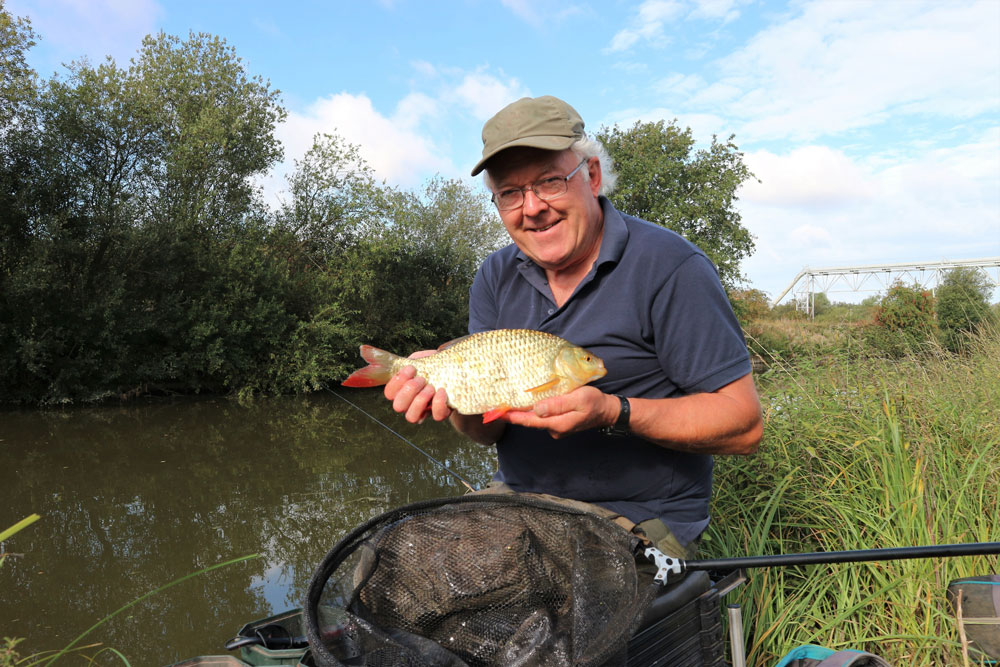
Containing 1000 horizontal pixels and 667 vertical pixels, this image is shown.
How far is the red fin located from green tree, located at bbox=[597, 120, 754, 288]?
991 inches

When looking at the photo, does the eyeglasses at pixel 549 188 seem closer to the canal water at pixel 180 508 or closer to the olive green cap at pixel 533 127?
the olive green cap at pixel 533 127

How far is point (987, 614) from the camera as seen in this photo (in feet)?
6.20

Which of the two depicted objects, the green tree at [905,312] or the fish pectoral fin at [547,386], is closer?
the fish pectoral fin at [547,386]

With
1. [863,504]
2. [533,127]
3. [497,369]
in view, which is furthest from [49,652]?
[863,504]

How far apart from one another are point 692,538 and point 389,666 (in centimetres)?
84

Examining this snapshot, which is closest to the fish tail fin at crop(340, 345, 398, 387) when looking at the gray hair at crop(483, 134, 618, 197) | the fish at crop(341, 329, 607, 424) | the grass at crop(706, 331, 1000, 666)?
the fish at crop(341, 329, 607, 424)

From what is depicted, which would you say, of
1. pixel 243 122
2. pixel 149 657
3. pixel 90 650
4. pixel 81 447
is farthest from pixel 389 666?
pixel 243 122

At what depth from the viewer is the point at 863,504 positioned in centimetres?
288

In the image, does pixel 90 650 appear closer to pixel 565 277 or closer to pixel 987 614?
pixel 565 277

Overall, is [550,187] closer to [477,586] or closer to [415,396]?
[415,396]

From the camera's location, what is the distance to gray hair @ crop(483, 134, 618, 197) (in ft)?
6.17

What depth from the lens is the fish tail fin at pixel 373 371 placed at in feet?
6.08

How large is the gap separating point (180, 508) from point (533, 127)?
6.11 metres

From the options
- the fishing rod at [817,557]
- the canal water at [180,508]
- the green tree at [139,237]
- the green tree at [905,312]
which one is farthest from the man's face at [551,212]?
the green tree at [139,237]
